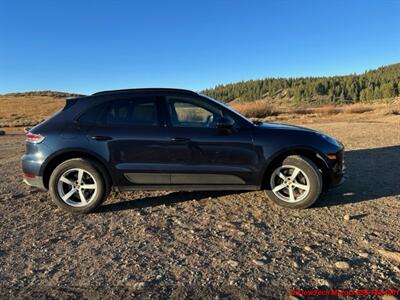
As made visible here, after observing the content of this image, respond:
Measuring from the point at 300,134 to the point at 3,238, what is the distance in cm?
395

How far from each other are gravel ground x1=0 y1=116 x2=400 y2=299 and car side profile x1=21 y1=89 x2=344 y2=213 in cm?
36

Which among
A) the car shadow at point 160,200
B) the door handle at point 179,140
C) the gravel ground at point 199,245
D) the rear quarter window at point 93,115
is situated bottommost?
the gravel ground at point 199,245

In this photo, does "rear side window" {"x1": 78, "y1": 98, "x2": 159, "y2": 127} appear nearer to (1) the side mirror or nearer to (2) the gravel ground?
(1) the side mirror

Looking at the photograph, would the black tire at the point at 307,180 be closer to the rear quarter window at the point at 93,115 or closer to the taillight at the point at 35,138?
the rear quarter window at the point at 93,115

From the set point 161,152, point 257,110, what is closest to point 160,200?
point 161,152

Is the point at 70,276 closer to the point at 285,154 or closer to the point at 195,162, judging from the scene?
the point at 195,162

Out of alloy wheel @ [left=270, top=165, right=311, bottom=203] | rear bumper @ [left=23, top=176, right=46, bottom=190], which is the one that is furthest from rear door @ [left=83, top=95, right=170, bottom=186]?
alloy wheel @ [left=270, top=165, right=311, bottom=203]

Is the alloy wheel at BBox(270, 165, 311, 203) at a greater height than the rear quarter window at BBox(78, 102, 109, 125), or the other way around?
the rear quarter window at BBox(78, 102, 109, 125)

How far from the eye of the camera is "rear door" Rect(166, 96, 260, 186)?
5496 millimetres

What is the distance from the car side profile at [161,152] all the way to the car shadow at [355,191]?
449 mm

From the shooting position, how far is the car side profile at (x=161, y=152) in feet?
18.0

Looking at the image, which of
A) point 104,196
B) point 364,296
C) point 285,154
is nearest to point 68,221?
point 104,196

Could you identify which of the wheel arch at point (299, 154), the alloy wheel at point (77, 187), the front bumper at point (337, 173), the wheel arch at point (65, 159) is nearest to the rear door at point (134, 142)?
the wheel arch at point (65, 159)

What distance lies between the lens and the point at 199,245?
434 cm
